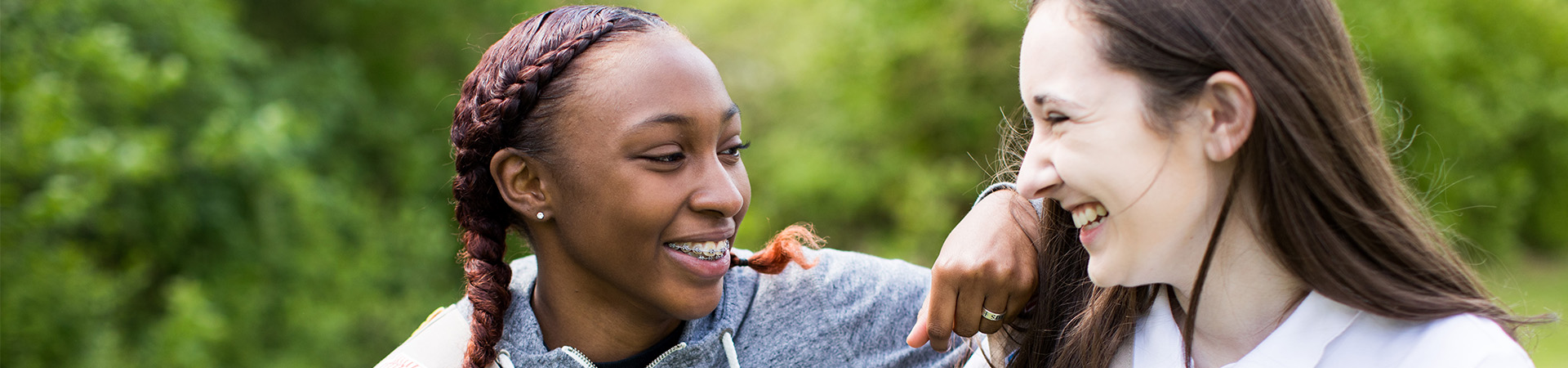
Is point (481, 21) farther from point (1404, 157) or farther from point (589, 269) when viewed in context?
point (1404, 157)

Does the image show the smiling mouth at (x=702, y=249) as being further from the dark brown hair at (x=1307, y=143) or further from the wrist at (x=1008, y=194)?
the dark brown hair at (x=1307, y=143)

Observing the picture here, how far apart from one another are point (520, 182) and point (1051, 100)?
1069mm

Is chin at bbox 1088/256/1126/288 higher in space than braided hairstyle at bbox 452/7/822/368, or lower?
lower

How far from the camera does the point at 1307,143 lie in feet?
5.03

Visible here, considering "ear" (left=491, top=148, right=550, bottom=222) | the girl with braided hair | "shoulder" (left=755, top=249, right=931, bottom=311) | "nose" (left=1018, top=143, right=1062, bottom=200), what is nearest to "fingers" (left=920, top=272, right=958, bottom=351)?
the girl with braided hair

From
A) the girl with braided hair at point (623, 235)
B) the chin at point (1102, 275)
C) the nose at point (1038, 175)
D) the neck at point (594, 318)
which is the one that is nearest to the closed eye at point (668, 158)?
the girl with braided hair at point (623, 235)

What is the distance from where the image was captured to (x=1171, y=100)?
5.00 ft

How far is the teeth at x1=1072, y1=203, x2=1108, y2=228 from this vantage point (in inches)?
65.6

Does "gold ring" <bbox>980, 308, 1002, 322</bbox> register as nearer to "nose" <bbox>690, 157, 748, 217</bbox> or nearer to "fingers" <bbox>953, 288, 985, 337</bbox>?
"fingers" <bbox>953, 288, 985, 337</bbox>

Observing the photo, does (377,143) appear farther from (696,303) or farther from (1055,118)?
(1055,118)

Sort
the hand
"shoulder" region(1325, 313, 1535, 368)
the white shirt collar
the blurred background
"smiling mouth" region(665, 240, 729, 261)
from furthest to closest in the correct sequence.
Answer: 1. the blurred background
2. "smiling mouth" region(665, 240, 729, 261)
3. the hand
4. the white shirt collar
5. "shoulder" region(1325, 313, 1535, 368)

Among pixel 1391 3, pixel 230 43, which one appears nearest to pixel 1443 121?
pixel 1391 3

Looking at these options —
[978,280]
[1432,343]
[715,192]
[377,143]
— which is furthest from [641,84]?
[377,143]

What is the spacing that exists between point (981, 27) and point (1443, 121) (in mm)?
6114
